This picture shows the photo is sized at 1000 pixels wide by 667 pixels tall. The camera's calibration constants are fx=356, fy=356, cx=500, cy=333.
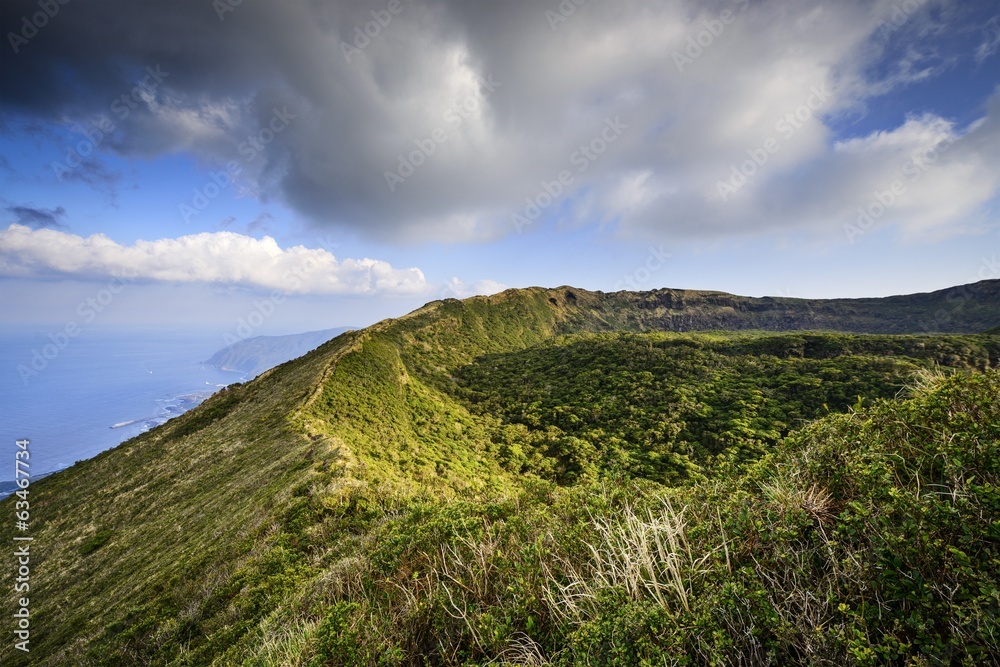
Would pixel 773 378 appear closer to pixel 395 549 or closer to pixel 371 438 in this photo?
pixel 371 438

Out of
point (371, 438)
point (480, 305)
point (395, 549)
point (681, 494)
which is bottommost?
point (371, 438)

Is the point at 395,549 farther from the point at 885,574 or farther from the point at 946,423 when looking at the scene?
the point at 946,423

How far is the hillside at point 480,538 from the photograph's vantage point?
11.2 ft

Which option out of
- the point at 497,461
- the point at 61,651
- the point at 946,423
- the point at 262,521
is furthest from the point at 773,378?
the point at 61,651

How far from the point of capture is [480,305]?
131 metres

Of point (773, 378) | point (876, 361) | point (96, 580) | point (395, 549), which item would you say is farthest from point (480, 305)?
point (395, 549)

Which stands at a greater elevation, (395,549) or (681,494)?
(681,494)

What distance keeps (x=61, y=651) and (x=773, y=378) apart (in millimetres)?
70885

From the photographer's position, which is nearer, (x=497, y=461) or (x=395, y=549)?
(x=395, y=549)

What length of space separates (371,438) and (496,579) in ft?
92.3

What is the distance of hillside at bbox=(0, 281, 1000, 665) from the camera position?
11.2 ft

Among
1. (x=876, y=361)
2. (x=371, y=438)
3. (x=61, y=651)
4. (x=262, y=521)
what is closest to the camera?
(x=61, y=651)

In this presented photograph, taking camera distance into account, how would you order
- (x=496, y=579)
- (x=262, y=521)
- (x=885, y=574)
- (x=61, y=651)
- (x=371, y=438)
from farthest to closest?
(x=371, y=438) → (x=262, y=521) → (x=61, y=651) → (x=496, y=579) → (x=885, y=574)

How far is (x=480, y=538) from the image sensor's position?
20.7ft
